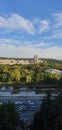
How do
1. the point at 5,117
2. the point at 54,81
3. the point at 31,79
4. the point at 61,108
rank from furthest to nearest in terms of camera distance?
the point at 31,79, the point at 54,81, the point at 5,117, the point at 61,108

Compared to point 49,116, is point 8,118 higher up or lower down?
lower down

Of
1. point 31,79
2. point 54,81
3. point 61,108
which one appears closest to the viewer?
point 61,108

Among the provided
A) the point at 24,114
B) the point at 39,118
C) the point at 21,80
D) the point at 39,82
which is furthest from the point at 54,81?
the point at 39,118

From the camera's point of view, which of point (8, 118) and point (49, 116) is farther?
point (8, 118)

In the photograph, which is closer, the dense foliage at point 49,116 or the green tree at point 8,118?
the dense foliage at point 49,116

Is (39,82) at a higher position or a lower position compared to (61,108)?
lower

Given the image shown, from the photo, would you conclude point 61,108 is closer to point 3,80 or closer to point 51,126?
point 51,126

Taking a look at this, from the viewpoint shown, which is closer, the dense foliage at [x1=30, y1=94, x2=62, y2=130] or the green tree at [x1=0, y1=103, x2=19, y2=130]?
the dense foliage at [x1=30, y1=94, x2=62, y2=130]

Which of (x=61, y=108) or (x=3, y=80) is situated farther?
(x=3, y=80)
